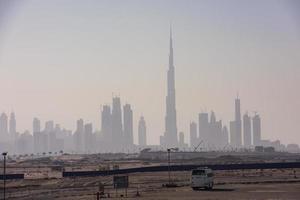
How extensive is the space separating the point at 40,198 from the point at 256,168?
223ft

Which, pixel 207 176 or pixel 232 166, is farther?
pixel 232 166

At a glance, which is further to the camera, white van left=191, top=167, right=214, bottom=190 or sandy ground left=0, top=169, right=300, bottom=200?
white van left=191, top=167, right=214, bottom=190

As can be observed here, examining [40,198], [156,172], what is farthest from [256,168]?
[40,198]

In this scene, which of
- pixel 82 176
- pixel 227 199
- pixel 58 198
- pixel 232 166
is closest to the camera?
pixel 227 199

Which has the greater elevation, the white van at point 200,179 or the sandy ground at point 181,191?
the white van at point 200,179

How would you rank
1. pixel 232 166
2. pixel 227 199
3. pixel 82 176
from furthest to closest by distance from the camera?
1. pixel 232 166
2. pixel 82 176
3. pixel 227 199

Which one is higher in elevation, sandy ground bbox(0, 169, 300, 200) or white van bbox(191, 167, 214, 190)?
white van bbox(191, 167, 214, 190)

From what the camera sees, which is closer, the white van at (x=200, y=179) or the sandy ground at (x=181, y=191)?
the sandy ground at (x=181, y=191)

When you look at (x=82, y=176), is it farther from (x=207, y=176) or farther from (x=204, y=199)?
(x=204, y=199)

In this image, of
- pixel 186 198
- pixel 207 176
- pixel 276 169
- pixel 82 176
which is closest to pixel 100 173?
pixel 82 176

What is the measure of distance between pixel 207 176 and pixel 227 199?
16.8m

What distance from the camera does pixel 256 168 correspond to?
120688 mm

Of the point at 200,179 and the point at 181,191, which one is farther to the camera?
the point at 200,179

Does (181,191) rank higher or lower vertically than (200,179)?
lower
